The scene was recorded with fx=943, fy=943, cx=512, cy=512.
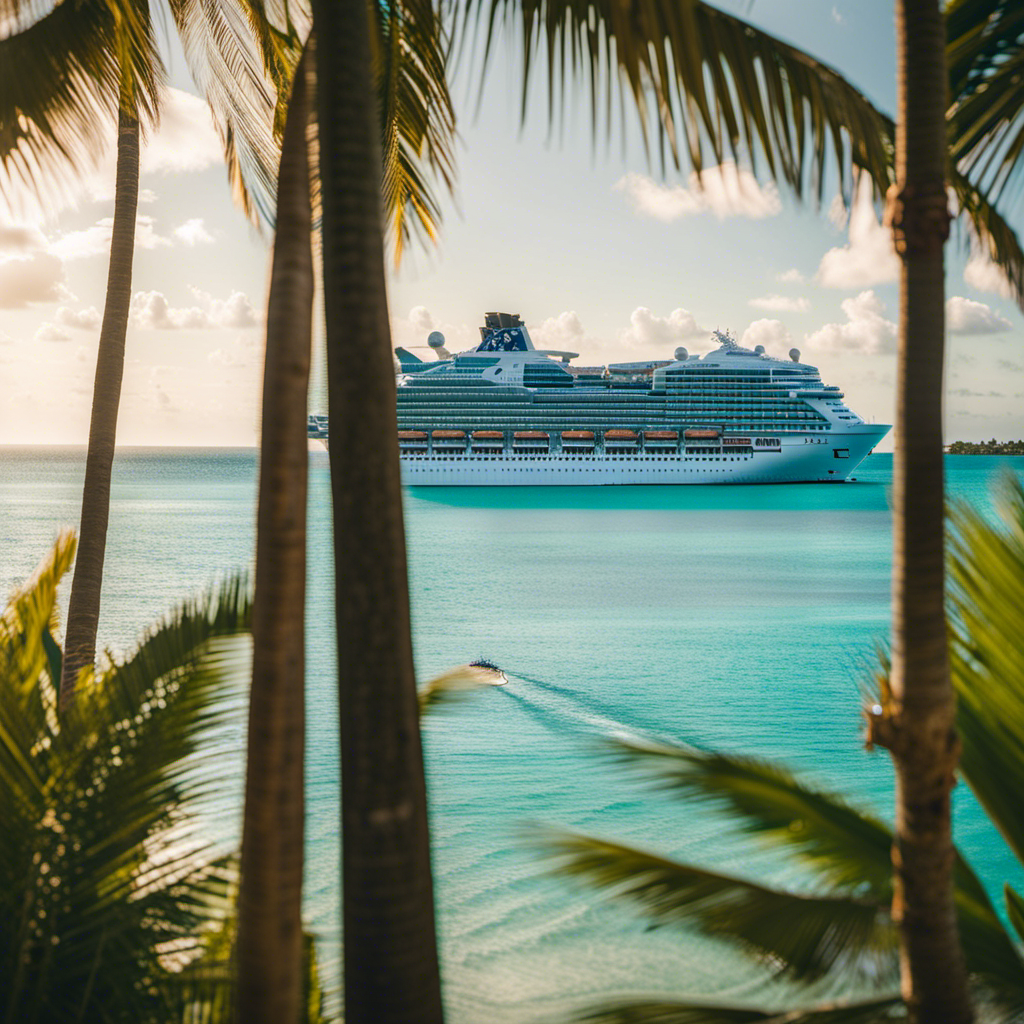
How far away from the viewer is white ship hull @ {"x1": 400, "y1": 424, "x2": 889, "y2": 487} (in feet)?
226

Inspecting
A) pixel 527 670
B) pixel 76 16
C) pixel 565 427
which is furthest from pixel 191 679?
pixel 565 427

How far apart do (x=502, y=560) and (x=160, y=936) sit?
3380 cm

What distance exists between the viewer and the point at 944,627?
1.86 m

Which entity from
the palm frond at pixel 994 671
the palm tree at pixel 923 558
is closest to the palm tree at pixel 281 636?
the palm tree at pixel 923 558

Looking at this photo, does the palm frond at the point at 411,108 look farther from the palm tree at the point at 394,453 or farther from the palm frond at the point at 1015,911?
the palm frond at the point at 1015,911

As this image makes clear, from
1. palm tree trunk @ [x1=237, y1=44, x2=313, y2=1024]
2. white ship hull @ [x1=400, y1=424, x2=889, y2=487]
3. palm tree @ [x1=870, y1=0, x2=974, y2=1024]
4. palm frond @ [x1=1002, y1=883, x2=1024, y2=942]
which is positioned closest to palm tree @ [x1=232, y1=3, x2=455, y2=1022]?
palm tree trunk @ [x1=237, y1=44, x2=313, y2=1024]

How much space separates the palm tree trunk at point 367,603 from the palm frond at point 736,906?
345 mm

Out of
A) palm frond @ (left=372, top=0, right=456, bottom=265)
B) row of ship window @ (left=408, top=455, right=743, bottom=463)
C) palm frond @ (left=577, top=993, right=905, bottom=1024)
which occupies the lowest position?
palm frond @ (left=577, top=993, right=905, bottom=1024)

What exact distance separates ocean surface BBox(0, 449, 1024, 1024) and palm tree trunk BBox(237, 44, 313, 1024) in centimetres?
23

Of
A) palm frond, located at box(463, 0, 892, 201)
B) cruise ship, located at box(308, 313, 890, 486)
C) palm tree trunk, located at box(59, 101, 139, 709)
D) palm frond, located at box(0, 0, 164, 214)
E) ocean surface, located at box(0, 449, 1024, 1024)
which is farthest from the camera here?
cruise ship, located at box(308, 313, 890, 486)

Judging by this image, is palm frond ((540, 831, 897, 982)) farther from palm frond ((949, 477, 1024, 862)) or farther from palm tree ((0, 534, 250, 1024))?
palm tree ((0, 534, 250, 1024))

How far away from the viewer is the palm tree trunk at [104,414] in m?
5.02

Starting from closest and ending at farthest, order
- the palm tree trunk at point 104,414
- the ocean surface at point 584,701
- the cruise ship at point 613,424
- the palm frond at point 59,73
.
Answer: the palm frond at point 59,73 → the palm tree trunk at point 104,414 → the ocean surface at point 584,701 → the cruise ship at point 613,424

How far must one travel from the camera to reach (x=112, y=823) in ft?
8.32
